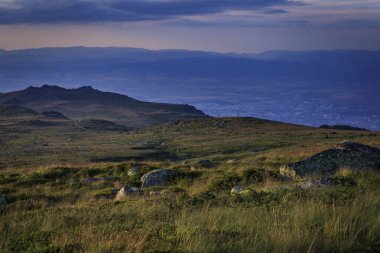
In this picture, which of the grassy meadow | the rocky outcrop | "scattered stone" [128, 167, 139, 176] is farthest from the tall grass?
"scattered stone" [128, 167, 139, 176]

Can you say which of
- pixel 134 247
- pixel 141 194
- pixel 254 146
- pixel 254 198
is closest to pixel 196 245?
pixel 134 247

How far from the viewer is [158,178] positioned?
1766 centimetres

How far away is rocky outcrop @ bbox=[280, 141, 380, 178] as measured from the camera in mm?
16203

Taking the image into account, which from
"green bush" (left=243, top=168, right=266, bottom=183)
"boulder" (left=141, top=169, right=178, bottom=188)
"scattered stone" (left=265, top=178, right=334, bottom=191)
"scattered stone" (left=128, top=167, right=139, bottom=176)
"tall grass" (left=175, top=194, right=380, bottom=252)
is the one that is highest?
"tall grass" (left=175, top=194, right=380, bottom=252)

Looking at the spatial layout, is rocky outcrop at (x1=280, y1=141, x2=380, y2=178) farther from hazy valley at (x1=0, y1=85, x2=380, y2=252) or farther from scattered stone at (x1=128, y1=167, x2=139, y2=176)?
scattered stone at (x1=128, y1=167, x2=139, y2=176)

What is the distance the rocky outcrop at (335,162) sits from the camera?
16203 millimetres

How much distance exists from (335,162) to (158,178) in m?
6.54

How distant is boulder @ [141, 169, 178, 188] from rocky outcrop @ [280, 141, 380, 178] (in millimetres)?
4294

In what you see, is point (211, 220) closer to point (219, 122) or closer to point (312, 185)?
point (312, 185)

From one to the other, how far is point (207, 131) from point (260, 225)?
3030 inches

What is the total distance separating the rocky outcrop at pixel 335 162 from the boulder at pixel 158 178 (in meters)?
4.29

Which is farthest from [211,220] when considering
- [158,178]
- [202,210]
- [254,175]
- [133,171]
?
[133,171]

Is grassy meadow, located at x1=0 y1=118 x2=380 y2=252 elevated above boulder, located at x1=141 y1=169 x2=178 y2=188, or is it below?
above

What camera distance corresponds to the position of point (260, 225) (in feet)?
24.9
